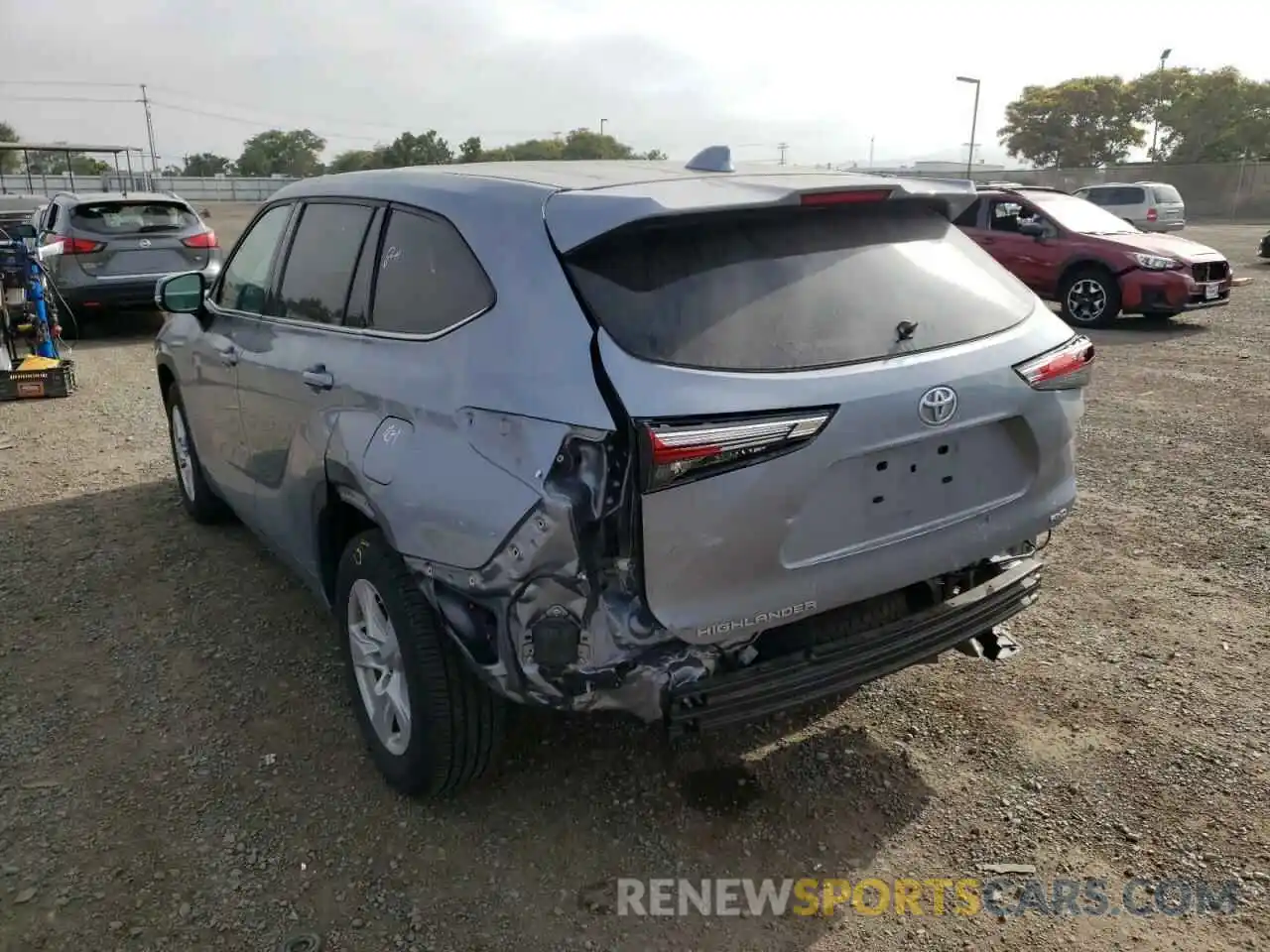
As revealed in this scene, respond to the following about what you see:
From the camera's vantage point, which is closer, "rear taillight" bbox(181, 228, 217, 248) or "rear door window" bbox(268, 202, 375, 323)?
"rear door window" bbox(268, 202, 375, 323)

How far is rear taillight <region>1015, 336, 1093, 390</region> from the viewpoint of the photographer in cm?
280

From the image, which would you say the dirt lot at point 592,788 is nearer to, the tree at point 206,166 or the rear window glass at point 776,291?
the rear window glass at point 776,291

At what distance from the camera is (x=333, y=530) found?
3.27 meters

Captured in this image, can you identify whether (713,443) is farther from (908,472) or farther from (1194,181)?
(1194,181)

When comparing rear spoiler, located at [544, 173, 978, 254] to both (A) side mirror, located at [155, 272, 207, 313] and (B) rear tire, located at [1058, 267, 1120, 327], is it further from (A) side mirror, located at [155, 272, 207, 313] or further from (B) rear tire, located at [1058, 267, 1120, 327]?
(B) rear tire, located at [1058, 267, 1120, 327]

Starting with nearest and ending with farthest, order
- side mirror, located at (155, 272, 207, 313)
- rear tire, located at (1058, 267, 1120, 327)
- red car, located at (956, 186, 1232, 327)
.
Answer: side mirror, located at (155, 272, 207, 313) < red car, located at (956, 186, 1232, 327) < rear tire, located at (1058, 267, 1120, 327)

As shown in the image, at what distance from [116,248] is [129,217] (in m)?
0.51

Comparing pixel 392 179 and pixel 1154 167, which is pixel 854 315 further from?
pixel 1154 167

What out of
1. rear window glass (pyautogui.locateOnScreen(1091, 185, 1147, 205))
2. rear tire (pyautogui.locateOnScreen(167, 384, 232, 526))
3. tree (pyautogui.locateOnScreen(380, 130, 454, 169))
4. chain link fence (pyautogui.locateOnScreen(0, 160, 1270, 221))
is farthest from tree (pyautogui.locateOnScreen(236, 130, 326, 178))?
rear tire (pyautogui.locateOnScreen(167, 384, 232, 526))

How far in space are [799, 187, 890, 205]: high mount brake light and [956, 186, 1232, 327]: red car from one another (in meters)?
9.33

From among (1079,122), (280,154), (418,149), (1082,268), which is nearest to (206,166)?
(280,154)

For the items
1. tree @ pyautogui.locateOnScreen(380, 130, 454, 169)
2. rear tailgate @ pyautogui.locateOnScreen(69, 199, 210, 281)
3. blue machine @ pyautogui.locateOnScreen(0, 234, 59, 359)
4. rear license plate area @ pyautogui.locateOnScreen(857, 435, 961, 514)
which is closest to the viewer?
rear license plate area @ pyautogui.locateOnScreen(857, 435, 961, 514)

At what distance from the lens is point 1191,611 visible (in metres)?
4.12

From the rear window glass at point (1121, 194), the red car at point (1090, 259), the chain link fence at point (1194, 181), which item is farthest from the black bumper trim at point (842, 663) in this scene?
the chain link fence at point (1194, 181)
